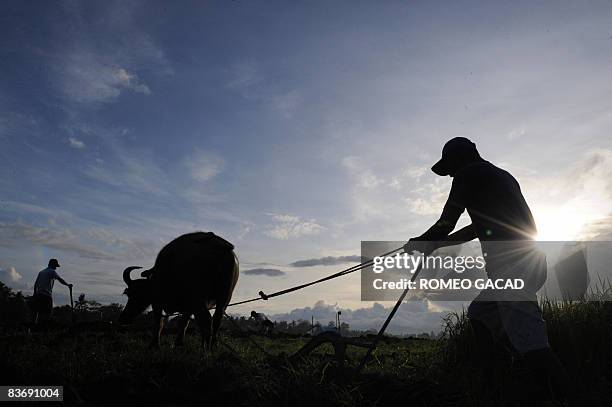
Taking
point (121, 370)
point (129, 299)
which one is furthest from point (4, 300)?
point (121, 370)

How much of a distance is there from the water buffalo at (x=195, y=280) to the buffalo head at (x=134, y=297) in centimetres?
61

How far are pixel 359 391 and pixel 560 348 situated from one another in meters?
3.11

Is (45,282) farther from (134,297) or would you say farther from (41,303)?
(134,297)

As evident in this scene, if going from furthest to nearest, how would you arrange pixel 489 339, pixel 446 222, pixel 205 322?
pixel 205 322 < pixel 489 339 < pixel 446 222

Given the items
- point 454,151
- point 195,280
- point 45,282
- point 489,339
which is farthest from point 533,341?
point 45,282

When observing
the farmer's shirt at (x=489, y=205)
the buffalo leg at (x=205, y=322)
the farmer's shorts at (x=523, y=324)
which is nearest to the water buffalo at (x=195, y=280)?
the buffalo leg at (x=205, y=322)

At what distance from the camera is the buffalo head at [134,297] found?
8.91m

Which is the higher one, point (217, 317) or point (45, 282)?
point (45, 282)

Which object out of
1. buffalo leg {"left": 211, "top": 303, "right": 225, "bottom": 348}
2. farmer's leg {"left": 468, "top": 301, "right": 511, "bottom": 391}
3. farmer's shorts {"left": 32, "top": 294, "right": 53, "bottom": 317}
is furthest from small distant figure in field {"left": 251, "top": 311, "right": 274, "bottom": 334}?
farmer's leg {"left": 468, "top": 301, "right": 511, "bottom": 391}

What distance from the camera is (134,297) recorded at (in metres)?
8.92

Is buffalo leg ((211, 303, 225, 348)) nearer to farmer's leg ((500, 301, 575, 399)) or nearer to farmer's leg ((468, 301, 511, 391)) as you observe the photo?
farmer's leg ((468, 301, 511, 391))

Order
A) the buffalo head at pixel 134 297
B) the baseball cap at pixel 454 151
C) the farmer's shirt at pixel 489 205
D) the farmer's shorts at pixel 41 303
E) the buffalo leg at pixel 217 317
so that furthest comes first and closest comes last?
the farmer's shorts at pixel 41 303 → the buffalo head at pixel 134 297 → the buffalo leg at pixel 217 317 → the baseball cap at pixel 454 151 → the farmer's shirt at pixel 489 205

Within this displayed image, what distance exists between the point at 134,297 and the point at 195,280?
6.84ft

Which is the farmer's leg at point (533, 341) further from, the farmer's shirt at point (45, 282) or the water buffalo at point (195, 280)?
the farmer's shirt at point (45, 282)
